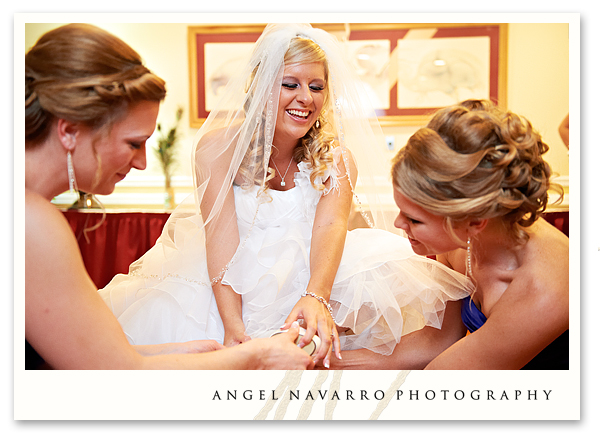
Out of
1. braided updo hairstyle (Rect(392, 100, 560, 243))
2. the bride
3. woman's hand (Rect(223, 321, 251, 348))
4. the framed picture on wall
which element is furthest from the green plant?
braided updo hairstyle (Rect(392, 100, 560, 243))

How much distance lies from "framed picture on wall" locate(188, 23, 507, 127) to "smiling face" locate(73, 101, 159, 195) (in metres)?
1.54

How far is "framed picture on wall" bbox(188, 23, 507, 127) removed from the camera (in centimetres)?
284

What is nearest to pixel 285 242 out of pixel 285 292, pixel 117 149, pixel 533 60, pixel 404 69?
pixel 285 292

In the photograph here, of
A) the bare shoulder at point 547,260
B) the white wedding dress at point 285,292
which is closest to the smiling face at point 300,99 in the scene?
the white wedding dress at point 285,292

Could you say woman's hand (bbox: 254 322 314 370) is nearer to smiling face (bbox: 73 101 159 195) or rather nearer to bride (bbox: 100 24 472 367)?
bride (bbox: 100 24 472 367)

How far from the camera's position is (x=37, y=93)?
1188 millimetres

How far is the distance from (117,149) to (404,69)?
7.98ft

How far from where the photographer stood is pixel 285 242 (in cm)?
172

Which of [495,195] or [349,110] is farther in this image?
[349,110]
